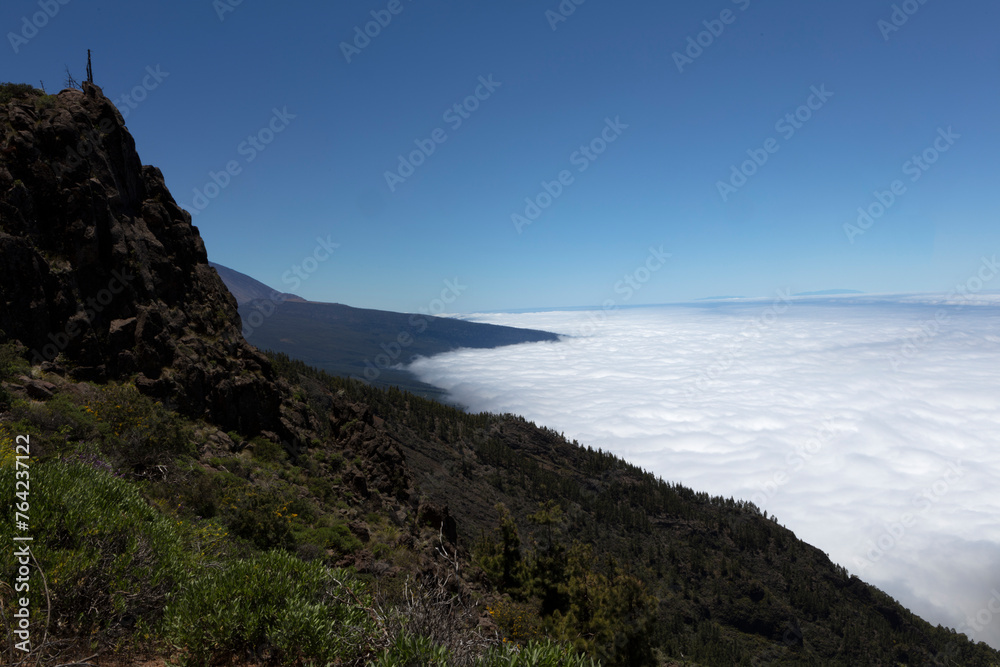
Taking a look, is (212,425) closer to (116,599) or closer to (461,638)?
(116,599)

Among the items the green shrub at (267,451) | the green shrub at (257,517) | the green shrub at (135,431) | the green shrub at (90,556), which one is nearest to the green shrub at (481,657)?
the green shrub at (90,556)

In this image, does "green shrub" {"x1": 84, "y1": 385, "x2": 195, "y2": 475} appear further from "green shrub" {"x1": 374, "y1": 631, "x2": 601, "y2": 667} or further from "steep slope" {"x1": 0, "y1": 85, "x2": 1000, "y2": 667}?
"green shrub" {"x1": 374, "y1": 631, "x2": 601, "y2": 667}

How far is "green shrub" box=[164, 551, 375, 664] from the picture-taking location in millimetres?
4625

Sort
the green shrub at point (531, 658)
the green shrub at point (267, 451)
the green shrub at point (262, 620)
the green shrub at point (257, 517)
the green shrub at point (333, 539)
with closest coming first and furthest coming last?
the green shrub at point (531, 658), the green shrub at point (262, 620), the green shrub at point (257, 517), the green shrub at point (333, 539), the green shrub at point (267, 451)

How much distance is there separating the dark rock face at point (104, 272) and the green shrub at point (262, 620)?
13.9 meters

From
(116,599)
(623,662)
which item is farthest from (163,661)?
(623,662)

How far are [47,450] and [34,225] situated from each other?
34.5 ft

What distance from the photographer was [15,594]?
414 centimetres

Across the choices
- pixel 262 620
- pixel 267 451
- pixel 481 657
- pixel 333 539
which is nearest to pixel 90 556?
pixel 262 620

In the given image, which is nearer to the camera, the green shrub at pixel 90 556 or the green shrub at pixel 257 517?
the green shrub at pixel 90 556

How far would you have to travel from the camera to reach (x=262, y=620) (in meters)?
4.87

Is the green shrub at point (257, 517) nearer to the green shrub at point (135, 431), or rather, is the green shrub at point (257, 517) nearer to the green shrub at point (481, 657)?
the green shrub at point (135, 431)

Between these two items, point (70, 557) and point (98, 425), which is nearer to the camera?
point (70, 557)

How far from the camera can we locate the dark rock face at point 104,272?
14203mm
